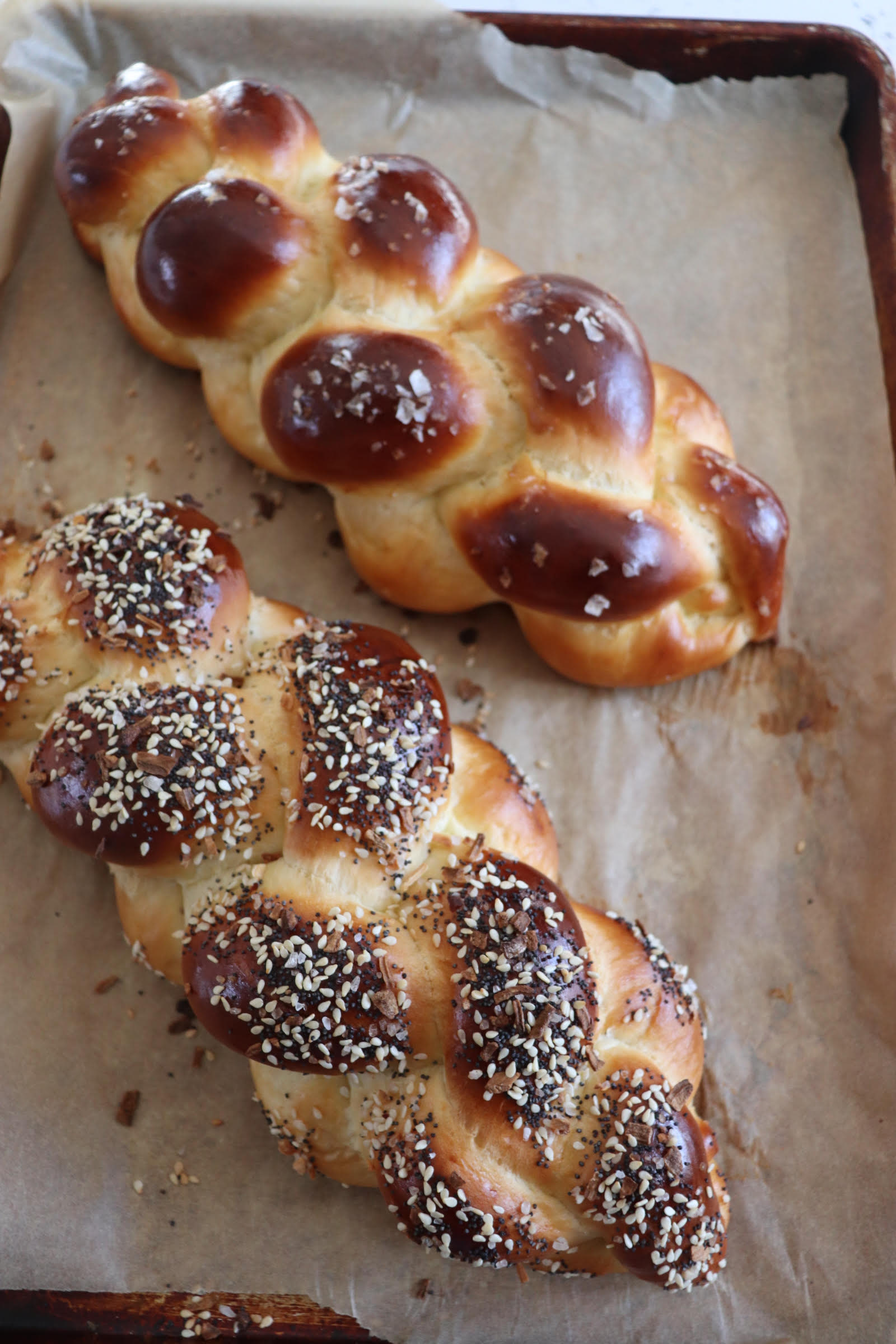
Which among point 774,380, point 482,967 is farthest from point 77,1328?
point 774,380

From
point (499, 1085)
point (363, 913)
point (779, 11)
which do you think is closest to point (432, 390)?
point (363, 913)

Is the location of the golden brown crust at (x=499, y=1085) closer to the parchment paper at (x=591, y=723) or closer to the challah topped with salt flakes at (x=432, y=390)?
the parchment paper at (x=591, y=723)

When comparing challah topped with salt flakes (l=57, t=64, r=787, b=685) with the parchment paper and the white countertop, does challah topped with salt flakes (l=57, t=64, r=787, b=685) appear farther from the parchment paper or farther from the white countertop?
the white countertop

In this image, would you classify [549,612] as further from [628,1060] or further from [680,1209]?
[680,1209]

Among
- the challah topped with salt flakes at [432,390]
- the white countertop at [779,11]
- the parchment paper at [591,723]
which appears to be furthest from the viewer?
the white countertop at [779,11]

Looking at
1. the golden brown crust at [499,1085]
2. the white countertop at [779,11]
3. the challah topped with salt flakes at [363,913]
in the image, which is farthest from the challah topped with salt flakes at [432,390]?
the white countertop at [779,11]

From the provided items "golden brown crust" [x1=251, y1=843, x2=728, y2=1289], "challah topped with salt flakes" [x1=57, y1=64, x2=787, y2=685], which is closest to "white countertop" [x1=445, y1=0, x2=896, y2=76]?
"challah topped with salt flakes" [x1=57, y1=64, x2=787, y2=685]

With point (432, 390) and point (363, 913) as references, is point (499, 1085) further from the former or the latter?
point (432, 390)
